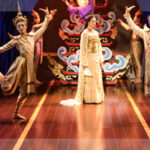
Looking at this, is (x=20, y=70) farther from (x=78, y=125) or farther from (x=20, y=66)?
(x=78, y=125)

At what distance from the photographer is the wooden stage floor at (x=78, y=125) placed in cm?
431

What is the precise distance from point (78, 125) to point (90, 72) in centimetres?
166

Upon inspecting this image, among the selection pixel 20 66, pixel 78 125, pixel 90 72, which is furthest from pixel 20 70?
pixel 90 72

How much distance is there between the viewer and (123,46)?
8.93m

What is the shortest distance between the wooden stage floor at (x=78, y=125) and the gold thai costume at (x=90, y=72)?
221 millimetres

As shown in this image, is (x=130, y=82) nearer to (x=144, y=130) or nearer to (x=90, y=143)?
(x=144, y=130)

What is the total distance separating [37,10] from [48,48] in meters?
0.91

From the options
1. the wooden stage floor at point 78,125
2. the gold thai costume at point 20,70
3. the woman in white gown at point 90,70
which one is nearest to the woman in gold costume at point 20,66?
the gold thai costume at point 20,70

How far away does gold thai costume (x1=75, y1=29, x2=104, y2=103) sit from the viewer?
6523 mm

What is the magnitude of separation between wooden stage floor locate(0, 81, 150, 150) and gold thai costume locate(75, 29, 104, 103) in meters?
0.22

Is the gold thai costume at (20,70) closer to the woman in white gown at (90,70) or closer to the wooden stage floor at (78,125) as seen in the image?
the wooden stage floor at (78,125)

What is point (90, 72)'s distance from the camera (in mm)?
6617

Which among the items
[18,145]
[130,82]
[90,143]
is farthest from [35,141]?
[130,82]

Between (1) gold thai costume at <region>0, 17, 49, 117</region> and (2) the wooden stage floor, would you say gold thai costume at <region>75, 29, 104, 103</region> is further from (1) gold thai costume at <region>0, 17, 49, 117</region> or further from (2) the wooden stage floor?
(1) gold thai costume at <region>0, 17, 49, 117</region>
